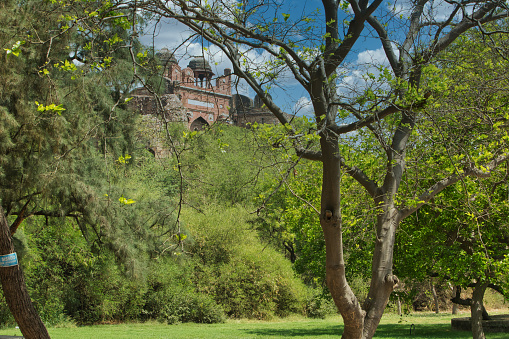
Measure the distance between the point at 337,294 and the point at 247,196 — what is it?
69.0 feet

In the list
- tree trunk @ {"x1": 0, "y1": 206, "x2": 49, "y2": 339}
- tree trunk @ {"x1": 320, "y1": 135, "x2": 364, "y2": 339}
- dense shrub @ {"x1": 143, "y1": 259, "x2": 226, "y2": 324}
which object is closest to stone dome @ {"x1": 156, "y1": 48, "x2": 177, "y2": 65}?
tree trunk @ {"x1": 320, "y1": 135, "x2": 364, "y2": 339}

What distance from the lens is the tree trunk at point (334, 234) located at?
5008 millimetres

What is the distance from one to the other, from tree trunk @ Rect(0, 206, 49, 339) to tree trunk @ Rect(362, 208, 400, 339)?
148 inches

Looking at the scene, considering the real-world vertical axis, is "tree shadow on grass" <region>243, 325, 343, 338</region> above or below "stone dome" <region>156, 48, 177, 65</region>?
below

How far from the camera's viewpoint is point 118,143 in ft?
39.0

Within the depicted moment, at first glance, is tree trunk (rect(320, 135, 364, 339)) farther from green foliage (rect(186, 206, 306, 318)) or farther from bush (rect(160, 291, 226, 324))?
green foliage (rect(186, 206, 306, 318))

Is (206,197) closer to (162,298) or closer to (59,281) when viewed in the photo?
(162,298)

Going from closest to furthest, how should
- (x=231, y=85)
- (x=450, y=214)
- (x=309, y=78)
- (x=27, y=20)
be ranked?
(x=231, y=85), (x=309, y=78), (x=27, y=20), (x=450, y=214)

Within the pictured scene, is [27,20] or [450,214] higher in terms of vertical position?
[27,20]

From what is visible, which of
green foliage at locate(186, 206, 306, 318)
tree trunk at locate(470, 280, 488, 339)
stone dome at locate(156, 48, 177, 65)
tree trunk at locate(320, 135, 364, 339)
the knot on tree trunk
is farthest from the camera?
green foliage at locate(186, 206, 306, 318)

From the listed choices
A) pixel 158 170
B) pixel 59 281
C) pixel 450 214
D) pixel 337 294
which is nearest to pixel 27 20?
pixel 337 294

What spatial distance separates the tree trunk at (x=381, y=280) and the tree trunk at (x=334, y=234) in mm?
340

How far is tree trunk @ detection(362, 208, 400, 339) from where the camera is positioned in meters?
5.85

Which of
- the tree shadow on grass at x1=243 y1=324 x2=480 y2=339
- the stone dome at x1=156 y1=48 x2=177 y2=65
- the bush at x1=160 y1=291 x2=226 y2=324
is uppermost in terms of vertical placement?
the stone dome at x1=156 y1=48 x2=177 y2=65
